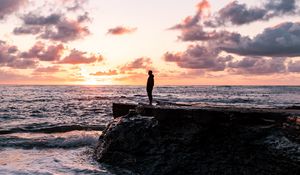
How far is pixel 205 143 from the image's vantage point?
1226 centimetres

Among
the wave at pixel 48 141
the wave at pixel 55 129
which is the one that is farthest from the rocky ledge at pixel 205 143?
the wave at pixel 55 129

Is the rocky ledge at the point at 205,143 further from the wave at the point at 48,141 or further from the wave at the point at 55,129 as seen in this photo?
the wave at the point at 55,129

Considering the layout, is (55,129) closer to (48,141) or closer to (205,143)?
(48,141)

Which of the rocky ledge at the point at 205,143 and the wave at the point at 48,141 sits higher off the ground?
the rocky ledge at the point at 205,143

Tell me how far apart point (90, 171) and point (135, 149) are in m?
1.63

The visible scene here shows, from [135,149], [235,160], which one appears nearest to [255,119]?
[235,160]

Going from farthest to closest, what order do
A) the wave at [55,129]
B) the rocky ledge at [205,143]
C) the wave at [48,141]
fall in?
the wave at [55,129] → the wave at [48,141] → the rocky ledge at [205,143]

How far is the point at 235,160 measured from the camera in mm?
11375

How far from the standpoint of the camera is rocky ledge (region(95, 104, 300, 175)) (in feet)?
35.7

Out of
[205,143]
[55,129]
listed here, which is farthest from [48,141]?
[205,143]

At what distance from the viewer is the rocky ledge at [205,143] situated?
35.7 ft

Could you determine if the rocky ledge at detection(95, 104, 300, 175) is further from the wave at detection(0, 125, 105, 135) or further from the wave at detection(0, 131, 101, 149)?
the wave at detection(0, 125, 105, 135)

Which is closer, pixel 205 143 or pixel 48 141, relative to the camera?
pixel 205 143

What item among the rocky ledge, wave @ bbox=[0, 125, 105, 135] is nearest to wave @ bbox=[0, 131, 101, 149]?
wave @ bbox=[0, 125, 105, 135]
